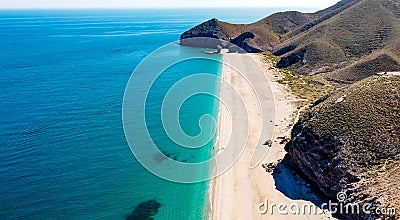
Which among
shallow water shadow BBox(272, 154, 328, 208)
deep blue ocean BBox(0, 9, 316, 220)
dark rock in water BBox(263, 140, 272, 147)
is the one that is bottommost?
shallow water shadow BBox(272, 154, 328, 208)

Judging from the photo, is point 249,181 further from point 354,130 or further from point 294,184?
point 354,130

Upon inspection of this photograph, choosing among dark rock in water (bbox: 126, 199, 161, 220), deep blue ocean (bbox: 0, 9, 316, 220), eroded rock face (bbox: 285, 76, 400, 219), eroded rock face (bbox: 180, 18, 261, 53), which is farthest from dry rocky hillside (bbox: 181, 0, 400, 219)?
eroded rock face (bbox: 180, 18, 261, 53)

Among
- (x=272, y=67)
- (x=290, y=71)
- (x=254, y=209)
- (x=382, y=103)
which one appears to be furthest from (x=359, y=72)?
(x=254, y=209)

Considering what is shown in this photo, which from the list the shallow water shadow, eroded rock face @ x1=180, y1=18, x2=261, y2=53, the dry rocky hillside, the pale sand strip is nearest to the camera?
the dry rocky hillside

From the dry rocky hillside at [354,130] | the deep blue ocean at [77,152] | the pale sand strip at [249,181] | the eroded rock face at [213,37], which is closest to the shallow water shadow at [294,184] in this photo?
the pale sand strip at [249,181]

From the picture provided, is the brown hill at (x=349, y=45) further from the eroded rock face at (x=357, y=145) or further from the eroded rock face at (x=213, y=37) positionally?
the eroded rock face at (x=357, y=145)

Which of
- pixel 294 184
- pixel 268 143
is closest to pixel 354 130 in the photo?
pixel 294 184

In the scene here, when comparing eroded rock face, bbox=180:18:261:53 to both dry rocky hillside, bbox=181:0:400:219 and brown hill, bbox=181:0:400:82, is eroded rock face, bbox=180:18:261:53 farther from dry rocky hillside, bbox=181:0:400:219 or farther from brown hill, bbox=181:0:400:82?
dry rocky hillside, bbox=181:0:400:219
